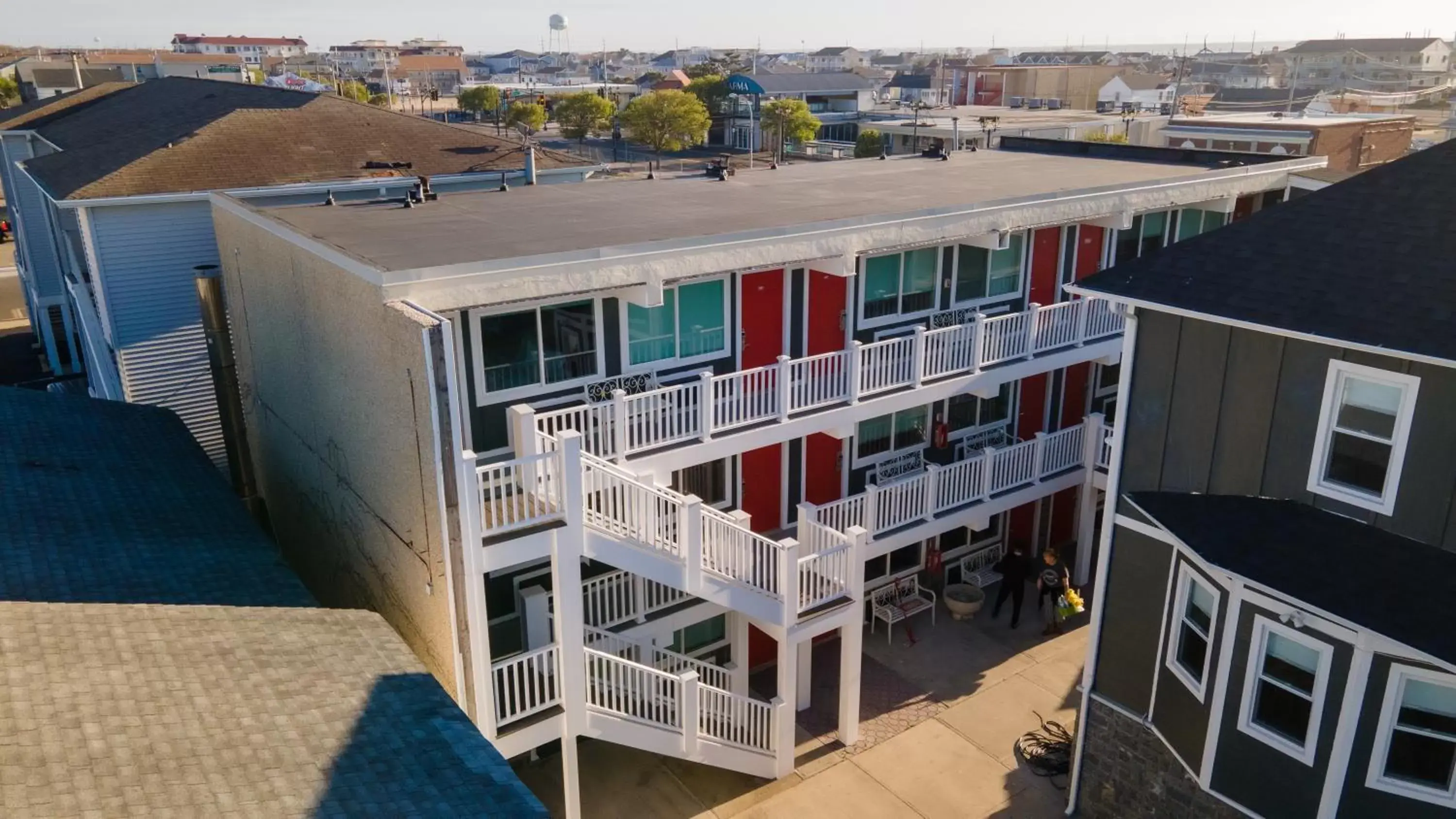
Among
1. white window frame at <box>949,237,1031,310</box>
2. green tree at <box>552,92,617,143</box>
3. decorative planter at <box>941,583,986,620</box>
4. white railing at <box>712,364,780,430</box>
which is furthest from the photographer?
green tree at <box>552,92,617,143</box>

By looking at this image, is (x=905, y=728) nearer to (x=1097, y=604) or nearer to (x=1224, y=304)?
(x=1097, y=604)

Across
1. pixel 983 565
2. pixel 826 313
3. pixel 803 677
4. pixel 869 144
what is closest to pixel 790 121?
pixel 869 144

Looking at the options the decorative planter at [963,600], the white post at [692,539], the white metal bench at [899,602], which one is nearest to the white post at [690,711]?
the white post at [692,539]

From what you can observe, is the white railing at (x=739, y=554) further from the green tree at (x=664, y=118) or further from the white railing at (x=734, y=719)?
the green tree at (x=664, y=118)

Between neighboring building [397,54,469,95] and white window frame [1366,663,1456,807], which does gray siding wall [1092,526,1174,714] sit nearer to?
white window frame [1366,663,1456,807]

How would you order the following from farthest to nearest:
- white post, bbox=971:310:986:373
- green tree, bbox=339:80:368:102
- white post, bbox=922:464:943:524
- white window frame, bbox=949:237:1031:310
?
green tree, bbox=339:80:368:102 → white window frame, bbox=949:237:1031:310 → white post, bbox=922:464:943:524 → white post, bbox=971:310:986:373

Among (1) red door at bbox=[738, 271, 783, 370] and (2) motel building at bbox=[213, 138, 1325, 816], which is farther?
(1) red door at bbox=[738, 271, 783, 370]

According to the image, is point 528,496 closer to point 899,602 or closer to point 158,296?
point 899,602

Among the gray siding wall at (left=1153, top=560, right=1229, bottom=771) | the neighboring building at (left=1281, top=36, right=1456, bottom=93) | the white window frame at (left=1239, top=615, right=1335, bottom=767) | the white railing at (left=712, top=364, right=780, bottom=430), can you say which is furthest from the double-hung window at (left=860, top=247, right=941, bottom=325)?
the neighboring building at (left=1281, top=36, right=1456, bottom=93)
